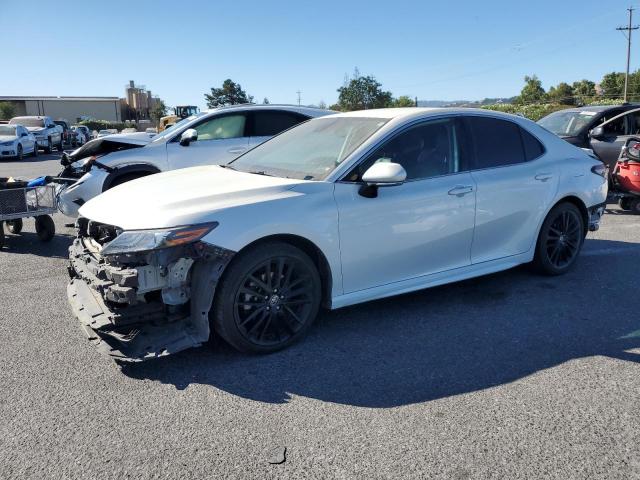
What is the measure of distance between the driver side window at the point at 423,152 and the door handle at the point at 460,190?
16 cm

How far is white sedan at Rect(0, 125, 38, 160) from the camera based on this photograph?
24078 mm

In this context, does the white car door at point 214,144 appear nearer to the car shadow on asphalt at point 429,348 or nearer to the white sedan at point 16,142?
the car shadow on asphalt at point 429,348

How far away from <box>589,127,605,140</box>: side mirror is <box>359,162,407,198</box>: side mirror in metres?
7.53

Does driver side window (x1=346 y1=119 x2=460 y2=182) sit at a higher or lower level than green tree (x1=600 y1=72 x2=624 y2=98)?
lower

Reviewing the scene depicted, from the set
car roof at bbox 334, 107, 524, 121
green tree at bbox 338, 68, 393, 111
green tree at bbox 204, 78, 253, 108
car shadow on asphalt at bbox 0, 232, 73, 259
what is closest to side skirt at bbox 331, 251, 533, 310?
car roof at bbox 334, 107, 524, 121

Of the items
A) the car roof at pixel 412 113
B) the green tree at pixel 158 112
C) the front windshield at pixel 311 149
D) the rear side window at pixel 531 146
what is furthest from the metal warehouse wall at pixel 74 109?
the rear side window at pixel 531 146

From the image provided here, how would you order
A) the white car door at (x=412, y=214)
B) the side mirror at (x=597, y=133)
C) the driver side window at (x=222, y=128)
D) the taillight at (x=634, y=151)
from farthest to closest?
1. the side mirror at (x=597, y=133)
2. the taillight at (x=634, y=151)
3. the driver side window at (x=222, y=128)
4. the white car door at (x=412, y=214)

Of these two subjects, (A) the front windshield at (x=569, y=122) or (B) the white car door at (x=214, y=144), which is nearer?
(B) the white car door at (x=214, y=144)

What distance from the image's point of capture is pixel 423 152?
4.71m

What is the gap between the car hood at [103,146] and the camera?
8.32m

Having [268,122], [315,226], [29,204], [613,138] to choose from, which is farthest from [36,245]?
[613,138]

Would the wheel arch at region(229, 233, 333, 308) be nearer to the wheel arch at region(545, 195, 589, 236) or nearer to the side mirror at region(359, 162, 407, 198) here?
the side mirror at region(359, 162, 407, 198)

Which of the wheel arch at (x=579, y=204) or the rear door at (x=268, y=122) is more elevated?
the rear door at (x=268, y=122)

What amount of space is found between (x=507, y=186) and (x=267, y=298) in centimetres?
250
